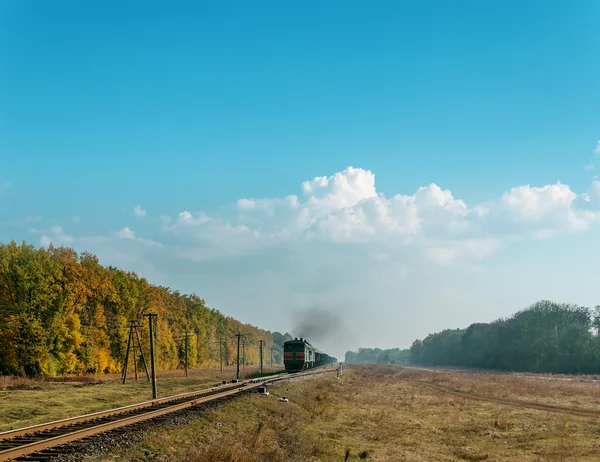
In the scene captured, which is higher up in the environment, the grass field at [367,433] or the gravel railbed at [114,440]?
the gravel railbed at [114,440]

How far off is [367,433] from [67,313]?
2023 inches

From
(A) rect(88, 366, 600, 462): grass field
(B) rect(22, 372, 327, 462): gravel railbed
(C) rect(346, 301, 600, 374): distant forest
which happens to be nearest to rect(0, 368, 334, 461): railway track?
(B) rect(22, 372, 327, 462): gravel railbed

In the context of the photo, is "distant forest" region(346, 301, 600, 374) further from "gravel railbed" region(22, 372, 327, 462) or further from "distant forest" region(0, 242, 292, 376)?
"gravel railbed" region(22, 372, 327, 462)

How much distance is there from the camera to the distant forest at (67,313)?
2352 inches

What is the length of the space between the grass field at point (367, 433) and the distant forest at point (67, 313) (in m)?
33.7

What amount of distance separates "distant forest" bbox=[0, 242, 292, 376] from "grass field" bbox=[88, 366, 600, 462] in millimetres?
33694

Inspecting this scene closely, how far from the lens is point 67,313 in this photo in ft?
223

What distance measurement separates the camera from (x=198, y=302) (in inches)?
5015

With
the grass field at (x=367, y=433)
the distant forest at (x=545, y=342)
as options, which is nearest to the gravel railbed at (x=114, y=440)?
the grass field at (x=367, y=433)

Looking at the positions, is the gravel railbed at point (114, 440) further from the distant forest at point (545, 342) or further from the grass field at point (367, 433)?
the distant forest at point (545, 342)

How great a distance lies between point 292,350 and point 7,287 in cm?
4201

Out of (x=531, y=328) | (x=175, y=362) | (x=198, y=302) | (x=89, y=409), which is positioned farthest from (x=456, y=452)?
(x=531, y=328)

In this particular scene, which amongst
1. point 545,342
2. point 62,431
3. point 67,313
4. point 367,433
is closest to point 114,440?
point 62,431

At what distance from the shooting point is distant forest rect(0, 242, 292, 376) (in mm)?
59750
